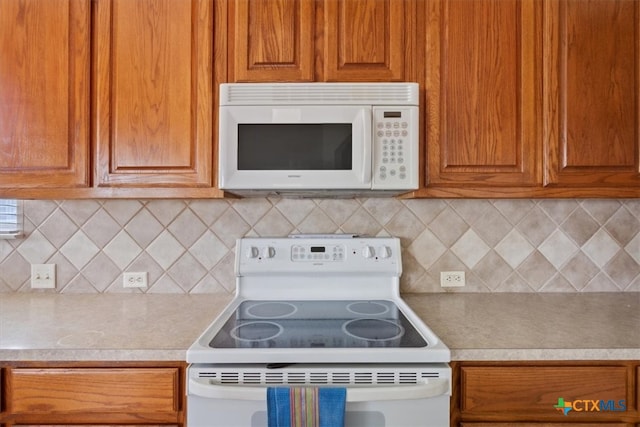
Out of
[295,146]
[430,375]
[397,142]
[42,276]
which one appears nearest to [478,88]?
[397,142]

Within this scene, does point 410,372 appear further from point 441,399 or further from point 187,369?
point 187,369

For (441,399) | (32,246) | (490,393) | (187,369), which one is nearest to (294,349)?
(187,369)

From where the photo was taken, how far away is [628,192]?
1336 millimetres

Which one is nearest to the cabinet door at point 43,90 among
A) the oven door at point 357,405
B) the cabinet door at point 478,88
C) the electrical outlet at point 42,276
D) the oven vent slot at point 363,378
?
the electrical outlet at point 42,276

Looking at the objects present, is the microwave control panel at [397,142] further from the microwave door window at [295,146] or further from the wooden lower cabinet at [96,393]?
the wooden lower cabinet at [96,393]

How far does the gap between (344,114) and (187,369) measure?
3.04 ft

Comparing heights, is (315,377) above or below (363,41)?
below

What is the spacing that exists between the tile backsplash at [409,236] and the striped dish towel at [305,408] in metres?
0.78

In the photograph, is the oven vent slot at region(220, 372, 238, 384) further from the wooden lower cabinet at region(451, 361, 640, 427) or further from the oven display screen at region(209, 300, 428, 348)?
the wooden lower cabinet at region(451, 361, 640, 427)

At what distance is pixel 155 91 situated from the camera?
4.33 ft

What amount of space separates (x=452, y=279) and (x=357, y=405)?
0.86 metres

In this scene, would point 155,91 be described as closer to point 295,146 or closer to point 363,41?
point 295,146

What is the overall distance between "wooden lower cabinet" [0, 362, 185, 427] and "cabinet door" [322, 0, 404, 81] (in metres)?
1.12

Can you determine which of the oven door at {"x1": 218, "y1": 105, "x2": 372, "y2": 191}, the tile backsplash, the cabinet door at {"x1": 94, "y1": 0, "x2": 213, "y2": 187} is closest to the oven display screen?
the tile backsplash
